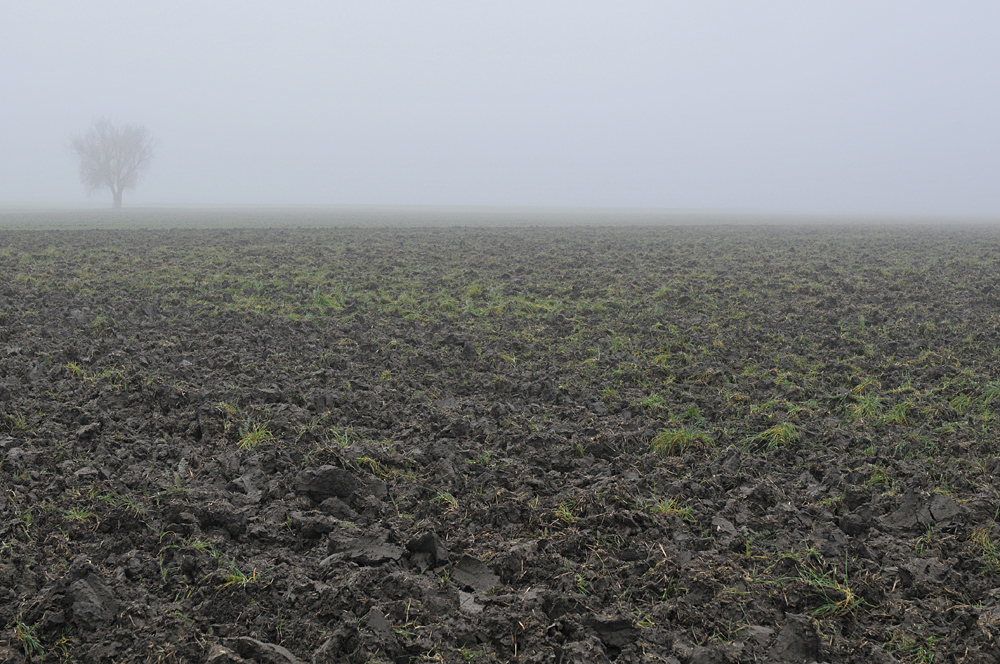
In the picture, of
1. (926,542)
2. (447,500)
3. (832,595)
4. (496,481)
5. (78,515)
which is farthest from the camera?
(496,481)

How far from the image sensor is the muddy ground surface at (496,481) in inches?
156

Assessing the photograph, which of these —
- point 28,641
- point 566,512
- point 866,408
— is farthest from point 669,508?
point 28,641

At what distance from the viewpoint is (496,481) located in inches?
233

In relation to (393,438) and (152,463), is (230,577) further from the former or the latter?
(393,438)

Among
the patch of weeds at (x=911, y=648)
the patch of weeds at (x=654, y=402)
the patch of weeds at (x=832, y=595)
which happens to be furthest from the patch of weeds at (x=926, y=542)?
the patch of weeds at (x=654, y=402)

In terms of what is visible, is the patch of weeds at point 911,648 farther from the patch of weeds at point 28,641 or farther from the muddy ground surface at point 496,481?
the patch of weeds at point 28,641

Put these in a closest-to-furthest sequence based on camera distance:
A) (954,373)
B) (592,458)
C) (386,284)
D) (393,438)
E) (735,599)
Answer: (735,599)
(592,458)
(393,438)
(954,373)
(386,284)

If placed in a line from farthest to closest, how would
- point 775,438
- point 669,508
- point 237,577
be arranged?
1. point 775,438
2. point 669,508
3. point 237,577

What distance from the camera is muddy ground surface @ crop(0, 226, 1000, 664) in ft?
13.0

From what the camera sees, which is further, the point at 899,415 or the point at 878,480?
the point at 899,415

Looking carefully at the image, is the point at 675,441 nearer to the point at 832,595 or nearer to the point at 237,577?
the point at 832,595

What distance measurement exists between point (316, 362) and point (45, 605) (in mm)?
5260

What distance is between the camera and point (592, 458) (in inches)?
251

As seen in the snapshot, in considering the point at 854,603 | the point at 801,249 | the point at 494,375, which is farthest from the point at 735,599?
the point at 801,249
